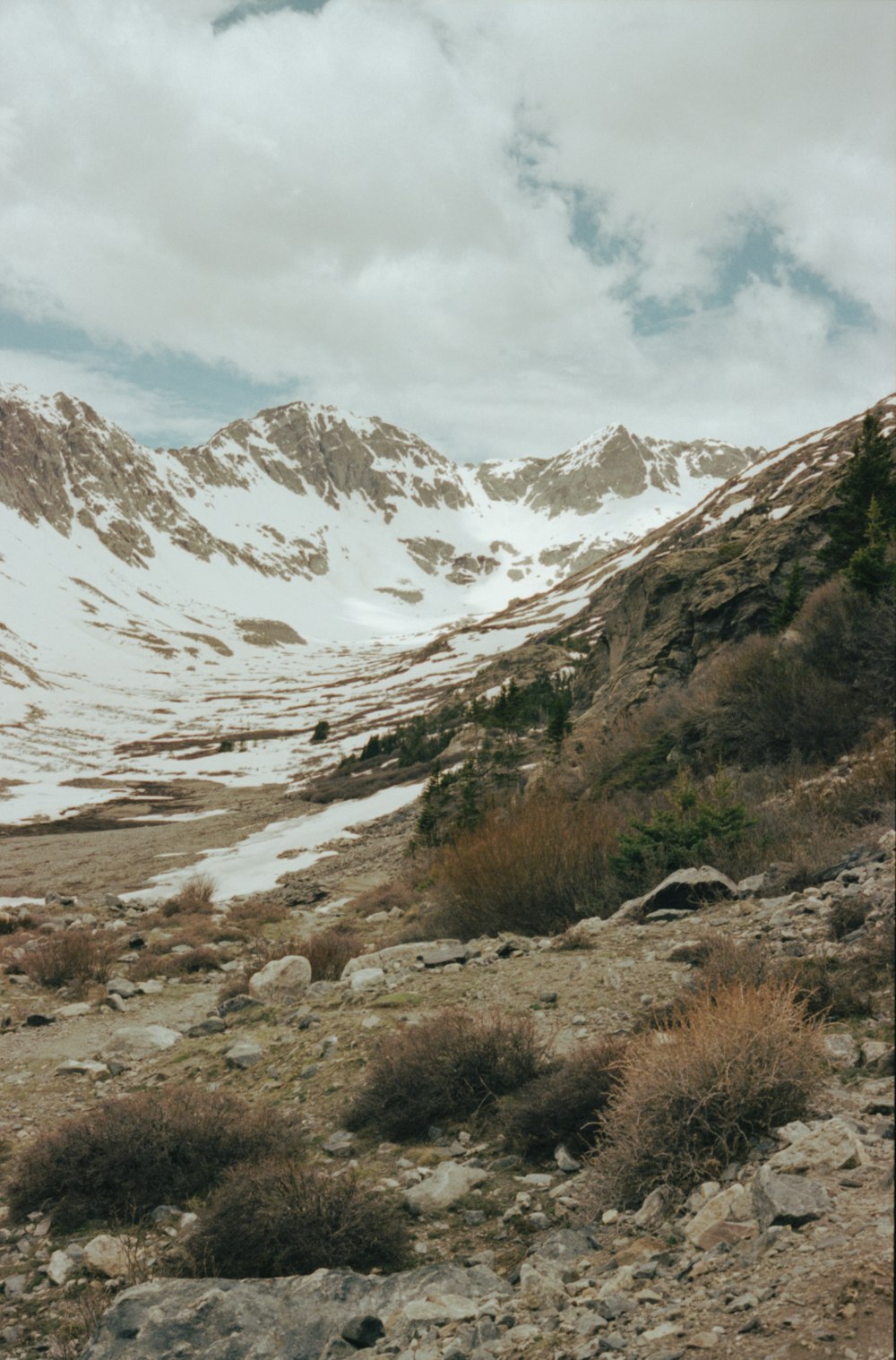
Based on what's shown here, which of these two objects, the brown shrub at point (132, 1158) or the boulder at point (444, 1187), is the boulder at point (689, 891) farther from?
the brown shrub at point (132, 1158)

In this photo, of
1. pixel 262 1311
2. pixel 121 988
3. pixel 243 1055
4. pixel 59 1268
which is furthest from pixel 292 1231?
pixel 121 988

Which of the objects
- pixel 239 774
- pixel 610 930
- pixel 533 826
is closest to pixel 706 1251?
pixel 610 930

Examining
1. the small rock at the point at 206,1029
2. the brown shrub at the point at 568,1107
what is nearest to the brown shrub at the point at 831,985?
the brown shrub at the point at 568,1107

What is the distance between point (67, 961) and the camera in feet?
39.6

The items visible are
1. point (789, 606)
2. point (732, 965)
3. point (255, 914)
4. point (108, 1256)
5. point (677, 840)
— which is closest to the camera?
point (108, 1256)

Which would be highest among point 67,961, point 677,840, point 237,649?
point 237,649

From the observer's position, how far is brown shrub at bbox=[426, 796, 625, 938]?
9.56 meters

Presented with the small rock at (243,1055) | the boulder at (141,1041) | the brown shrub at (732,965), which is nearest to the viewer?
the brown shrub at (732,965)

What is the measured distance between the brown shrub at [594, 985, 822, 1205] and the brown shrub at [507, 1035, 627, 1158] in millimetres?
602

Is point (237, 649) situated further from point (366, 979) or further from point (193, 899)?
point (366, 979)

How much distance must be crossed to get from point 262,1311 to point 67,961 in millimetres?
10106

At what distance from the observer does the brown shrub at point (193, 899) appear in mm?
16828

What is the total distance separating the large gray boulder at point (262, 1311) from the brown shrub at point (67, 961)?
9321 millimetres

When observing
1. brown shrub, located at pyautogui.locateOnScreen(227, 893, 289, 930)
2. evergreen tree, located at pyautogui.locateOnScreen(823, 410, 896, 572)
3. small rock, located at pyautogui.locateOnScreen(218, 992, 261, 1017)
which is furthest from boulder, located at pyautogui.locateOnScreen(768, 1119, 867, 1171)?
evergreen tree, located at pyautogui.locateOnScreen(823, 410, 896, 572)
